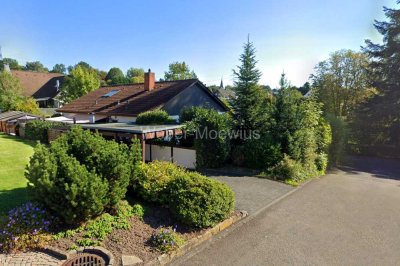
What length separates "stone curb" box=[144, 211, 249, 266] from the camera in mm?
4812

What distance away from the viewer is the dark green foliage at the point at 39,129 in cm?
1991

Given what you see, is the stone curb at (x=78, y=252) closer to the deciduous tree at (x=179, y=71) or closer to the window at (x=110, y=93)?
the window at (x=110, y=93)

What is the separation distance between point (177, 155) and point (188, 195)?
778 centimetres

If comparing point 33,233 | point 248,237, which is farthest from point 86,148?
point 248,237

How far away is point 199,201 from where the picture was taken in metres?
6.05

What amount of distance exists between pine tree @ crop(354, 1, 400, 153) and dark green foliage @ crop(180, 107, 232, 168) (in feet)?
51.0

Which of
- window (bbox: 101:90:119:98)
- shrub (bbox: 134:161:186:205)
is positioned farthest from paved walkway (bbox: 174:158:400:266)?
window (bbox: 101:90:119:98)

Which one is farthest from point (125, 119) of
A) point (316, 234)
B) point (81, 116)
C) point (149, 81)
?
point (316, 234)

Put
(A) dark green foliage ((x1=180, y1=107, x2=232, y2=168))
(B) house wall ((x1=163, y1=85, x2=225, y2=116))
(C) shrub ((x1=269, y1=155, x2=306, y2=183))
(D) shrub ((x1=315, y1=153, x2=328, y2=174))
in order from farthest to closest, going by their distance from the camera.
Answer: (B) house wall ((x1=163, y1=85, x2=225, y2=116)) < (D) shrub ((x1=315, y1=153, x2=328, y2=174)) < (A) dark green foliage ((x1=180, y1=107, x2=232, y2=168)) < (C) shrub ((x1=269, y1=155, x2=306, y2=183))

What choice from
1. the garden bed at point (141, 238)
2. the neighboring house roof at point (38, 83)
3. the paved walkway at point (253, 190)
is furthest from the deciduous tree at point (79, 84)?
the garden bed at point (141, 238)

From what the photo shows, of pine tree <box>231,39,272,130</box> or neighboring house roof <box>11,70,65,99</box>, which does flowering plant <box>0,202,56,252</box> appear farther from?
neighboring house roof <box>11,70,65,99</box>

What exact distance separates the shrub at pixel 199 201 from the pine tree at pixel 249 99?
6.82 metres

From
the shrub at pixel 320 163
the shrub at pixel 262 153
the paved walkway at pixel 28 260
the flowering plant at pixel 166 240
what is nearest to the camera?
the paved walkway at pixel 28 260

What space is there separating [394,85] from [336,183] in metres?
14.8
